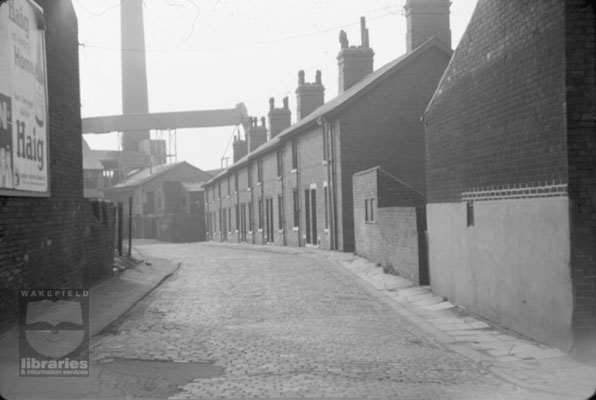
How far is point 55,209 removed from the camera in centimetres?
1128

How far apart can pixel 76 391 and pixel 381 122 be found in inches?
857

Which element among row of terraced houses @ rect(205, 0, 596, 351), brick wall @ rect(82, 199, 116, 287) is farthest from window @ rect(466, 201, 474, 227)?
brick wall @ rect(82, 199, 116, 287)

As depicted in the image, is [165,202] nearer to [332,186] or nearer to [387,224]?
[332,186]

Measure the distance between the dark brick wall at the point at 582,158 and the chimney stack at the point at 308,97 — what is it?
3212 centimetres

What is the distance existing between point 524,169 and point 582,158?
4.13 feet

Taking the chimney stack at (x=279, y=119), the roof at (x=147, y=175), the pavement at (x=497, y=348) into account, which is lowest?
the pavement at (x=497, y=348)

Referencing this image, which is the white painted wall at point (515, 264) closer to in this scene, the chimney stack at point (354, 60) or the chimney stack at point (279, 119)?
the chimney stack at point (354, 60)

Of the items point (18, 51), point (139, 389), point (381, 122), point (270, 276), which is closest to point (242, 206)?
point (381, 122)

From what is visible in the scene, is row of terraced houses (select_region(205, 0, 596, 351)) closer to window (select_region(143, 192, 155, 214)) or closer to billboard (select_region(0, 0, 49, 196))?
billboard (select_region(0, 0, 49, 196))

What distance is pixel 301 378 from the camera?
6.78m

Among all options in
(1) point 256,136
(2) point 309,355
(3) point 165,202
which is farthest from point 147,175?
(2) point 309,355

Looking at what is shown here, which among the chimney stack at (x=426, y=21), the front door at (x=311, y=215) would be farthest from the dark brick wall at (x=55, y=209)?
the front door at (x=311, y=215)

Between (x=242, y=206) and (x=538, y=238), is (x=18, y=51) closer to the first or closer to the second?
(x=538, y=238)

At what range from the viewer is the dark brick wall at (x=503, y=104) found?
815cm
